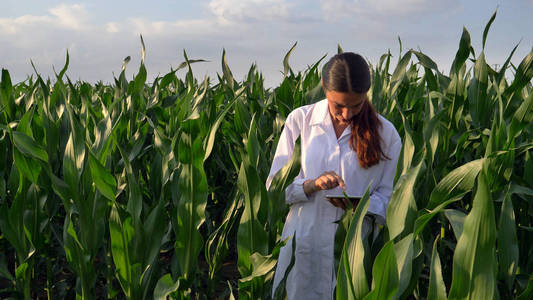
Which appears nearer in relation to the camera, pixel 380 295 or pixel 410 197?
pixel 380 295

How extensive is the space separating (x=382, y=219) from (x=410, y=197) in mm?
603

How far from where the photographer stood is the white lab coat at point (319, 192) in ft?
6.33

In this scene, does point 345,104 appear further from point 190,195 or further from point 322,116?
point 190,195

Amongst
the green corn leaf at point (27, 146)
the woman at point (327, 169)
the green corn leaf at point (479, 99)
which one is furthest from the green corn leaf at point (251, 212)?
the green corn leaf at point (479, 99)

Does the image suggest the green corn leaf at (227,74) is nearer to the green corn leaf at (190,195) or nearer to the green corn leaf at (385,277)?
the green corn leaf at (190,195)

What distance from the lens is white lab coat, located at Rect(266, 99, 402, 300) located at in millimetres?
1929

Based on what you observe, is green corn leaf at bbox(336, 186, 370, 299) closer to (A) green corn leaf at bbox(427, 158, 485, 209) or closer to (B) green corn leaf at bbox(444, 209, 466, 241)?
(B) green corn leaf at bbox(444, 209, 466, 241)

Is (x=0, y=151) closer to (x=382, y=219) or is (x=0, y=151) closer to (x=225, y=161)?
(x=225, y=161)

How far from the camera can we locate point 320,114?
201 centimetres

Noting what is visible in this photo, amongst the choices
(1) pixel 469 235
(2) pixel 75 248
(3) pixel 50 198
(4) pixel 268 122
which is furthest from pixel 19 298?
(1) pixel 469 235

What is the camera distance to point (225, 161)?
3436mm

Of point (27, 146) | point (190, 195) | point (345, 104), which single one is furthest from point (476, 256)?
point (27, 146)

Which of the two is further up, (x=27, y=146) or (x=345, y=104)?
(x=345, y=104)

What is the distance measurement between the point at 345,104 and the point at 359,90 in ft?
0.24
